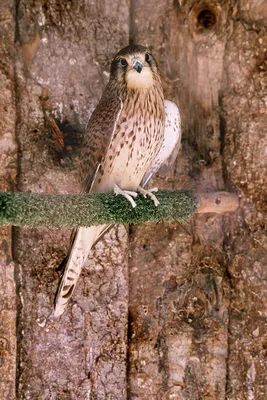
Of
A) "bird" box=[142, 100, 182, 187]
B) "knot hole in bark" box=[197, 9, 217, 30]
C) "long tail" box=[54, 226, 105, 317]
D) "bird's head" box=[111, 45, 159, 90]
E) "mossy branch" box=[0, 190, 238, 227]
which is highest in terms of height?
"knot hole in bark" box=[197, 9, 217, 30]

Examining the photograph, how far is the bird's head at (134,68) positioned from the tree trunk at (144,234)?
14.2 inches

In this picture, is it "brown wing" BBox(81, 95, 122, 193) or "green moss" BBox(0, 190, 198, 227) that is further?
"brown wing" BBox(81, 95, 122, 193)

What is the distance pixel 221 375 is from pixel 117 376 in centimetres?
54

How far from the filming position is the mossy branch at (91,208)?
1642mm

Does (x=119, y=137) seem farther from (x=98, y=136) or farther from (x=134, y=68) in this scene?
(x=134, y=68)

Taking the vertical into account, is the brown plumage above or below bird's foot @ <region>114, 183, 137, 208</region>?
above

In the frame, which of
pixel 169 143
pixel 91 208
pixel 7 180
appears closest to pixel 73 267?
pixel 91 208

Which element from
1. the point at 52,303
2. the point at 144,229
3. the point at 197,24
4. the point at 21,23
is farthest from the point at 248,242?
the point at 21,23

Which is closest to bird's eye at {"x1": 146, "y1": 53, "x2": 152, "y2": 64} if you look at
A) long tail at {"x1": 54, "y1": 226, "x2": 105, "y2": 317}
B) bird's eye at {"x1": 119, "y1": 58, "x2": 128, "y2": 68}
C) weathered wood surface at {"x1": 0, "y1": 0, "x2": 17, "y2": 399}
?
bird's eye at {"x1": 119, "y1": 58, "x2": 128, "y2": 68}

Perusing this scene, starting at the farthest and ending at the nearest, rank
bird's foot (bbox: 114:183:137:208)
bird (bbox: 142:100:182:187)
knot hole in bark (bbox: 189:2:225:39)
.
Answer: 1. knot hole in bark (bbox: 189:2:225:39)
2. bird (bbox: 142:100:182:187)
3. bird's foot (bbox: 114:183:137:208)

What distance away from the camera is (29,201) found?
5.49 ft

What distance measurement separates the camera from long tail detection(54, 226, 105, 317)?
2131 mm

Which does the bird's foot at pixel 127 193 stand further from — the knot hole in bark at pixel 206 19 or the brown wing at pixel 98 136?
the knot hole in bark at pixel 206 19

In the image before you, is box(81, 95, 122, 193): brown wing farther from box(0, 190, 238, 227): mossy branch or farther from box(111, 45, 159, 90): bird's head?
box(0, 190, 238, 227): mossy branch
